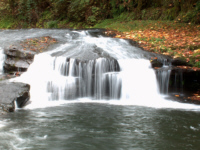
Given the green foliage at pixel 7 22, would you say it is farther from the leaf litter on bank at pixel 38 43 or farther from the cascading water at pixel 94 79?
the cascading water at pixel 94 79

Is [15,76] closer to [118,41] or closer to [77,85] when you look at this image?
[77,85]

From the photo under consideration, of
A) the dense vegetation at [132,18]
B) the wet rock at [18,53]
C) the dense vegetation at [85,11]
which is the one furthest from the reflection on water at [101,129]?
the dense vegetation at [85,11]

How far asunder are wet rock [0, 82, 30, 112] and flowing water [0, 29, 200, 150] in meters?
0.28

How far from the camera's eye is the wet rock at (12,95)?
646cm

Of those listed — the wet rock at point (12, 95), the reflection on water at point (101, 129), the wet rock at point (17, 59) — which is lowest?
the reflection on water at point (101, 129)

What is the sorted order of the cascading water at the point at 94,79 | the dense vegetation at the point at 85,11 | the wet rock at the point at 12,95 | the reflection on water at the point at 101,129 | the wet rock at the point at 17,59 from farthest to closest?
1. the dense vegetation at the point at 85,11
2. the wet rock at the point at 17,59
3. the cascading water at the point at 94,79
4. the wet rock at the point at 12,95
5. the reflection on water at the point at 101,129

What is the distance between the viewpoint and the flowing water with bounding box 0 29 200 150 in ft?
15.3

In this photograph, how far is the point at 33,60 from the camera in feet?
30.6

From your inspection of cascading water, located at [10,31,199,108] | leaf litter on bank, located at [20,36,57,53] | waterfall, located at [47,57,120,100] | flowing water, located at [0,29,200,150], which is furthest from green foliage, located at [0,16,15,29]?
Result: waterfall, located at [47,57,120,100]

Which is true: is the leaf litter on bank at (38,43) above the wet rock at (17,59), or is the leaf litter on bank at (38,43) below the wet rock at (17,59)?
above

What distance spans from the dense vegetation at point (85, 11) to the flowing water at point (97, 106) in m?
5.76

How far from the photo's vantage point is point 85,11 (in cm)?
1888

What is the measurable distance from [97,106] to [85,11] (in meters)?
13.3

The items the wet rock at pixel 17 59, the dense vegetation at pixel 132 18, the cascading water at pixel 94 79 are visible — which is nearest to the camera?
the cascading water at pixel 94 79
